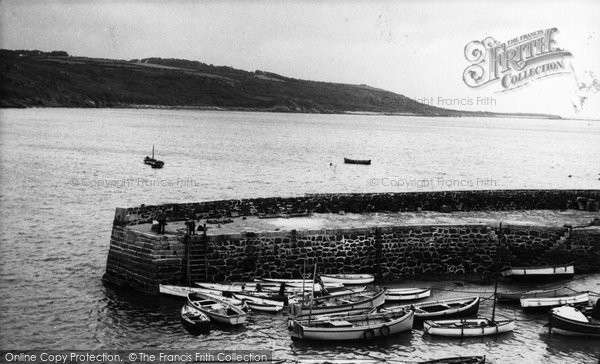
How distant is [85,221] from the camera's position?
40625mm

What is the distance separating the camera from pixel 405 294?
24312 mm

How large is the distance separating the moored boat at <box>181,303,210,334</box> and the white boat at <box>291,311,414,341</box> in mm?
2771

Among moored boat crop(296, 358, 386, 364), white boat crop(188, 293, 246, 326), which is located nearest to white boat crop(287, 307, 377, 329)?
white boat crop(188, 293, 246, 326)

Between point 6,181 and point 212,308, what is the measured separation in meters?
41.3

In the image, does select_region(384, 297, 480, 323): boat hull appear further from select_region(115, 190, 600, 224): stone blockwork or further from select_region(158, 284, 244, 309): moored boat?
select_region(115, 190, 600, 224): stone blockwork

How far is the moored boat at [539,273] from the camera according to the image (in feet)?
88.2

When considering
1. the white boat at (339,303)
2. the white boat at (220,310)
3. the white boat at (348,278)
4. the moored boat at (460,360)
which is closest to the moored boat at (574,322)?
the moored boat at (460,360)

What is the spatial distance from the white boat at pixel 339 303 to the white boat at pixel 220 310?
1862mm

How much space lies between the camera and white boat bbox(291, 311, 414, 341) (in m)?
20.3

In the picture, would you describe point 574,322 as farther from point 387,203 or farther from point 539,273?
point 387,203

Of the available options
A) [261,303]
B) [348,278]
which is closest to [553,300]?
[348,278]

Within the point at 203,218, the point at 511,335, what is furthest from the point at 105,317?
the point at 511,335

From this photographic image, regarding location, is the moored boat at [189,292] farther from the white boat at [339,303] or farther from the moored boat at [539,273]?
the moored boat at [539,273]

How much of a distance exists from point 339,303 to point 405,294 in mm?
3074
